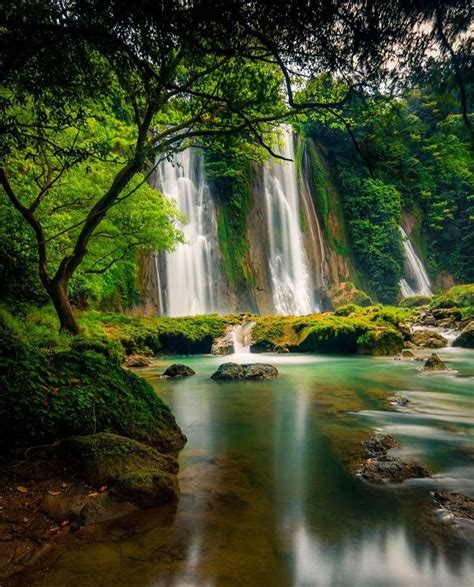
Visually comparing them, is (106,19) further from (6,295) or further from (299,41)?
(6,295)

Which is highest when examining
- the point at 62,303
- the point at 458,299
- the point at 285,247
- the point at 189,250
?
the point at 285,247

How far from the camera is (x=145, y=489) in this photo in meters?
3.29

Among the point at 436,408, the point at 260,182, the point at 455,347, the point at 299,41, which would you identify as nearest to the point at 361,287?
the point at 260,182

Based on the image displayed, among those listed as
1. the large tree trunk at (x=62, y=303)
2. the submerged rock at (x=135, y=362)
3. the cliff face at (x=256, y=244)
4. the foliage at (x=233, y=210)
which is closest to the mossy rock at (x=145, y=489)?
the large tree trunk at (x=62, y=303)

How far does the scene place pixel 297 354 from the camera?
1734 centimetres

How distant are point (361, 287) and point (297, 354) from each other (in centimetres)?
2422

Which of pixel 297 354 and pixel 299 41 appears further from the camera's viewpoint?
pixel 297 354

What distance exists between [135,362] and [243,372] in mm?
4555

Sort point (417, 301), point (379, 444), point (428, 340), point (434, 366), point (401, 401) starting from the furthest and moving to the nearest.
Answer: point (417, 301)
point (428, 340)
point (434, 366)
point (401, 401)
point (379, 444)

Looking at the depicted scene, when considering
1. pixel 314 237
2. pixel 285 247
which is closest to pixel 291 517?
pixel 285 247

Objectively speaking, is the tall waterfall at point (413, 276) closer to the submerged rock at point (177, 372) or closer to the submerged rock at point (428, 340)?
the submerged rock at point (428, 340)

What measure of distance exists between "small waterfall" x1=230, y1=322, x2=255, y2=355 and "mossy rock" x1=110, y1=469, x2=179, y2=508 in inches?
576

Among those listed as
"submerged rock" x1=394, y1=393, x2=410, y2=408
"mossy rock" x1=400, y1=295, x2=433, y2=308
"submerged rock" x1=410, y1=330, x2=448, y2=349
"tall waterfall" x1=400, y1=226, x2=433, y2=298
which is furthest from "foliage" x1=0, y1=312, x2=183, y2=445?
"tall waterfall" x1=400, y1=226, x2=433, y2=298

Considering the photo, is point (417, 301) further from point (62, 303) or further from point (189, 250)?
point (62, 303)
